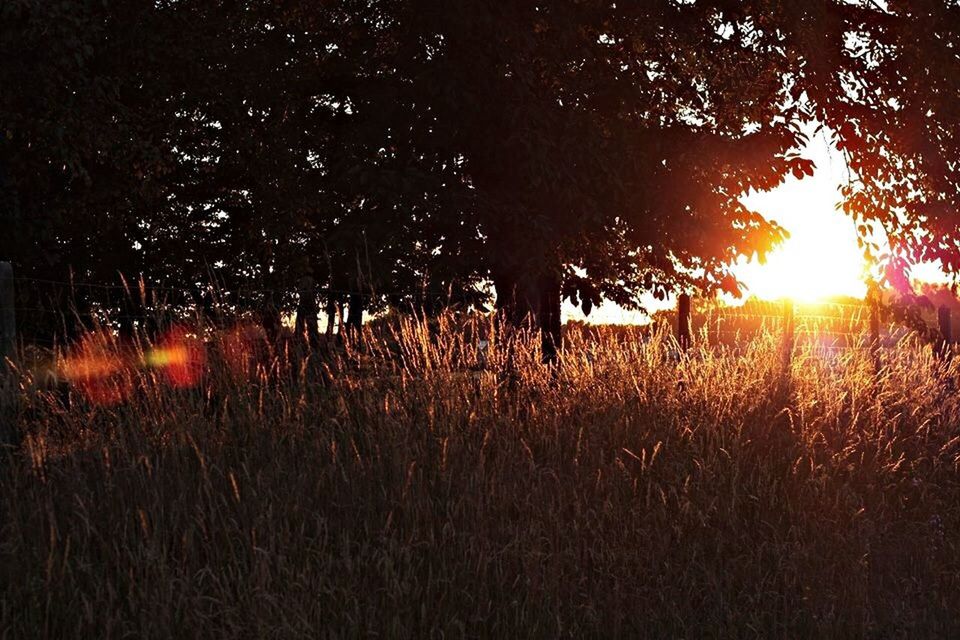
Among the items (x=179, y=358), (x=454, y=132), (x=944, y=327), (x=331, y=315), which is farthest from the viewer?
(x=944, y=327)

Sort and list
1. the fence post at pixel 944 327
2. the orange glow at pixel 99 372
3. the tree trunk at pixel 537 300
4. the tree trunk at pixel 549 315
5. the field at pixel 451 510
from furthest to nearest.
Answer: the fence post at pixel 944 327 → the tree trunk at pixel 537 300 → the tree trunk at pixel 549 315 → the orange glow at pixel 99 372 → the field at pixel 451 510

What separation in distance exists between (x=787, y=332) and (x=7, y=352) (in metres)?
7.74

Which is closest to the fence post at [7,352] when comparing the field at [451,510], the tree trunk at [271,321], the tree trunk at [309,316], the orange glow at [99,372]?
the field at [451,510]

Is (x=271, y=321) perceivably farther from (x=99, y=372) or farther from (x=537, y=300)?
(x=537, y=300)

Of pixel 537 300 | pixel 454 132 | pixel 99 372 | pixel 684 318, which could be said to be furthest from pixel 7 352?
pixel 684 318

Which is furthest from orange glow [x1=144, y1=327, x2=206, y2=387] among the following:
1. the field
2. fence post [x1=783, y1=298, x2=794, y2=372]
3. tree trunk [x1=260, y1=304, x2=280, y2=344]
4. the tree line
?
fence post [x1=783, y1=298, x2=794, y2=372]

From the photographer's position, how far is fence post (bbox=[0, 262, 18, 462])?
674 centimetres

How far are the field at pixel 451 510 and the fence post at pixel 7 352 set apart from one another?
118 mm

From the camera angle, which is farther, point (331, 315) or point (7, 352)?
point (331, 315)

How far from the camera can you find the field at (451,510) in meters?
5.25

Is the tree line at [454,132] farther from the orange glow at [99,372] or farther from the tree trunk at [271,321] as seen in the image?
the orange glow at [99,372]

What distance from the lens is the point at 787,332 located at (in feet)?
37.1

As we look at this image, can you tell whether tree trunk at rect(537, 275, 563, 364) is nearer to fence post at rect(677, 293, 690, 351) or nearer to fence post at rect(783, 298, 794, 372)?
fence post at rect(677, 293, 690, 351)

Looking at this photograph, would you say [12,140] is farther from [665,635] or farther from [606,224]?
[665,635]
